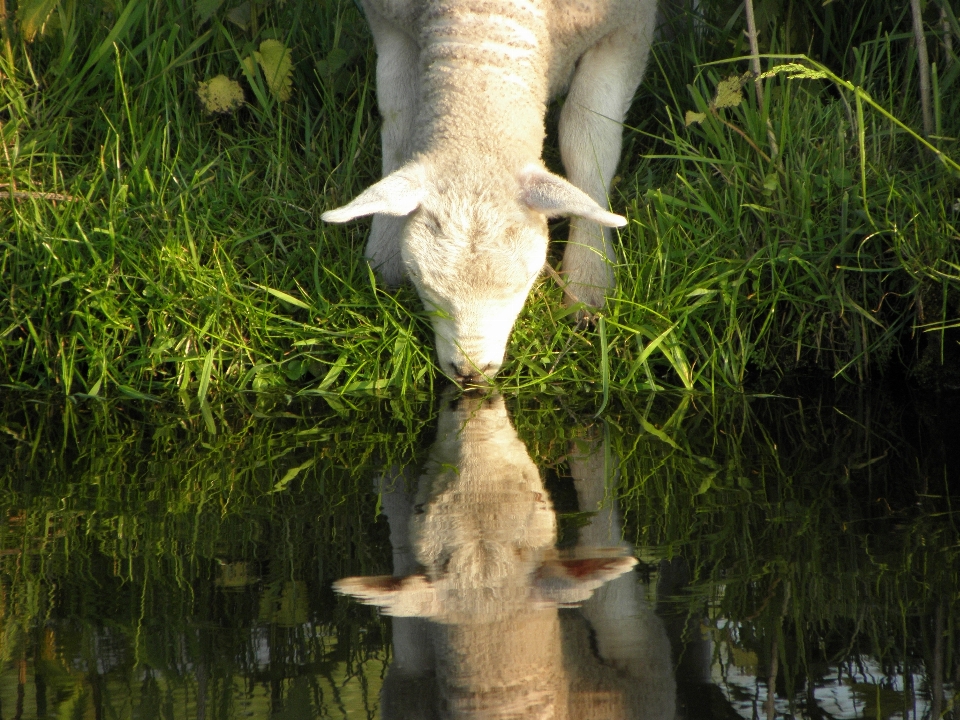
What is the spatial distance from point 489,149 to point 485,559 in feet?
5.57

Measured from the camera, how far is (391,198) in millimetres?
3418

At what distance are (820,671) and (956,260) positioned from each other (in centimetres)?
209

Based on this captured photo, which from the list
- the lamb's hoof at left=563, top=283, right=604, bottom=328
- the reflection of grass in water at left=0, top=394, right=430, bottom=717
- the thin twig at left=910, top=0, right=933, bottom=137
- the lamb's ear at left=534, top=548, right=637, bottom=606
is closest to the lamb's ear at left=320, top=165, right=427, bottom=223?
the reflection of grass in water at left=0, top=394, right=430, bottom=717

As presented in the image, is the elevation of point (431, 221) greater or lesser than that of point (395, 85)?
lesser

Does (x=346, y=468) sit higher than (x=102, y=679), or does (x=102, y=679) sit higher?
(x=346, y=468)

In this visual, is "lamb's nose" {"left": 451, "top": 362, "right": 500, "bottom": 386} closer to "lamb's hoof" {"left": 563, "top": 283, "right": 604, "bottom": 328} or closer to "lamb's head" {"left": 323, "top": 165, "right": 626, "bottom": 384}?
"lamb's head" {"left": 323, "top": 165, "right": 626, "bottom": 384}

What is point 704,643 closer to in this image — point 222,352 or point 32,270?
point 222,352

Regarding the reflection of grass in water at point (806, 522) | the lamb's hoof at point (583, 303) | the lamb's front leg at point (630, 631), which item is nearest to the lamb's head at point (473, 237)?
the lamb's hoof at point (583, 303)

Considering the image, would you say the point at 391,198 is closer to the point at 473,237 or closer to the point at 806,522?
the point at 473,237

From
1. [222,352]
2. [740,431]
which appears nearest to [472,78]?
[222,352]

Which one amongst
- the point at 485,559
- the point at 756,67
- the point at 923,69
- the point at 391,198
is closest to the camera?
the point at 485,559

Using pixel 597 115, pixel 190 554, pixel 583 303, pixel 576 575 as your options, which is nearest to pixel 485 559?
pixel 576 575

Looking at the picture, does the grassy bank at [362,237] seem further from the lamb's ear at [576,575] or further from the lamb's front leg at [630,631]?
the lamb's ear at [576,575]

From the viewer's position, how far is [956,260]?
12.0 ft
